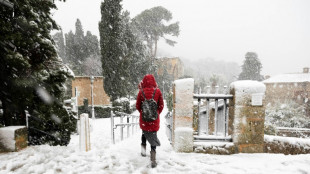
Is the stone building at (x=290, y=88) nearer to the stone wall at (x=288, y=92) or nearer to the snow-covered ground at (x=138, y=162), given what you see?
the stone wall at (x=288, y=92)

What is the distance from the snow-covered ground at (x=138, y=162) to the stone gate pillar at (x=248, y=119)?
0.72ft

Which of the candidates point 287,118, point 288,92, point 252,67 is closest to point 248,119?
point 287,118

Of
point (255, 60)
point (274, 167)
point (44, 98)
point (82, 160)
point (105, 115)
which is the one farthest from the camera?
point (255, 60)

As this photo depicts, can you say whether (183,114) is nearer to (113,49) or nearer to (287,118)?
(113,49)

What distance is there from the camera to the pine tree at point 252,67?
3962 centimetres

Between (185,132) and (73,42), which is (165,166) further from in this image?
(73,42)

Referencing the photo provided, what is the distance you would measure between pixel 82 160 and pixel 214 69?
311 feet

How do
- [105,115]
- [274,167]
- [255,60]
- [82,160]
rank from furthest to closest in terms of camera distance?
[255,60] < [105,115] < [82,160] < [274,167]

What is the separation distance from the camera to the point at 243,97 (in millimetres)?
3805

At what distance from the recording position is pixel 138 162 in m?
3.43

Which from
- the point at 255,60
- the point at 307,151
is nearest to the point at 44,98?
the point at 307,151

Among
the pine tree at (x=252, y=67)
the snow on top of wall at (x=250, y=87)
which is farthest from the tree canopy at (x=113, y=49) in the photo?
the pine tree at (x=252, y=67)

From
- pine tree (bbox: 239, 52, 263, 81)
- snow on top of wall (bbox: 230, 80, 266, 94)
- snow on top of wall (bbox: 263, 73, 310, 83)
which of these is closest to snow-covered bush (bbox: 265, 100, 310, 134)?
snow on top of wall (bbox: 263, 73, 310, 83)

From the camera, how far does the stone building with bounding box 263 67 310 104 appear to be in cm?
2805
